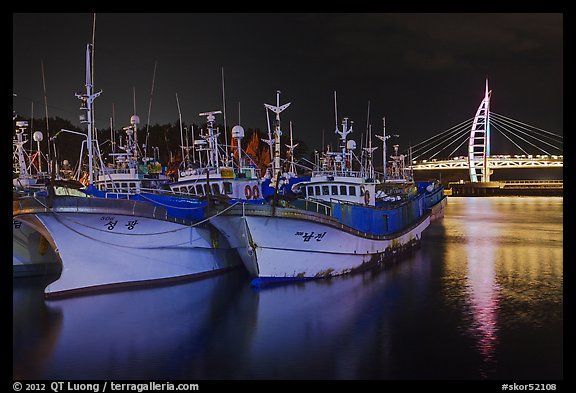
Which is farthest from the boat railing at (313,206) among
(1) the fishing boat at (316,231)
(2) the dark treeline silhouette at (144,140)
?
(2) the dark treeline silhouette at (144,140)

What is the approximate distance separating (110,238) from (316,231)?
7.81 m

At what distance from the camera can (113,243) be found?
2300cm

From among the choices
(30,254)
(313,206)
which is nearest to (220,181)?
(313,206)

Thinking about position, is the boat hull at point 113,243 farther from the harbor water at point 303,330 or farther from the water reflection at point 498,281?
the water reflection at point 498,281

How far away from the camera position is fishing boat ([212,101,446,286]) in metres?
22.5

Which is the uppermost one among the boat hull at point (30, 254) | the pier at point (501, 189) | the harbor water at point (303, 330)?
the boat hull at point (30, 254)

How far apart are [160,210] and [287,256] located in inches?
205

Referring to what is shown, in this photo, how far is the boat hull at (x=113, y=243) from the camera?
21.5 metres

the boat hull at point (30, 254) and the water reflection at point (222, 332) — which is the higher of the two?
the boat hull at point (30, 254)

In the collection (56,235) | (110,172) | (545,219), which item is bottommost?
(545,219)

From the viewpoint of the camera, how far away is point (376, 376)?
14.9 meters

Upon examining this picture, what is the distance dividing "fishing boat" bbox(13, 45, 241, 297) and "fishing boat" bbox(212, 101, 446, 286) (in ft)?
7.02

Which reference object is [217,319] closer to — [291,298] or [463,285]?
[291,298]

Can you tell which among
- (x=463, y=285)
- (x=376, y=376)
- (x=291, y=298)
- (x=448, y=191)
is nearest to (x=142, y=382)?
(x=376, y=376)
